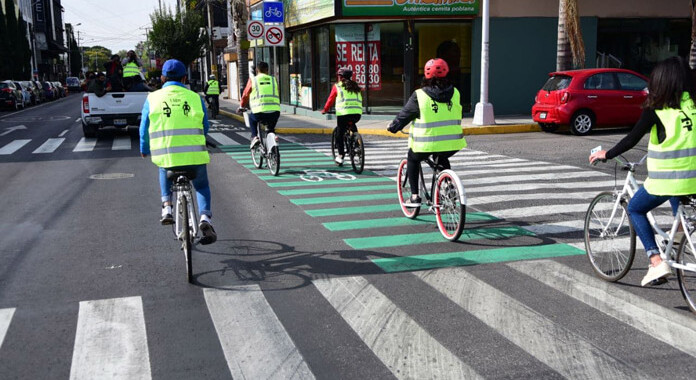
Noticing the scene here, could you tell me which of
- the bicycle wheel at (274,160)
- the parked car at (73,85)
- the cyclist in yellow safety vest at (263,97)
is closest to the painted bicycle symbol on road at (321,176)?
the bicycle wheel at (274,160)

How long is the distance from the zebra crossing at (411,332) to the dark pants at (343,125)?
6705mm

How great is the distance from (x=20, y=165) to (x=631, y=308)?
12.4 meters

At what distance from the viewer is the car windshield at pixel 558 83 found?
17.7m

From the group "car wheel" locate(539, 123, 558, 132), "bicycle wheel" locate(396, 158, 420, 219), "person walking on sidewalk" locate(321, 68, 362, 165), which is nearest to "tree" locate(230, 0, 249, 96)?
"car wheel" locate(539, 123, 558, 132)

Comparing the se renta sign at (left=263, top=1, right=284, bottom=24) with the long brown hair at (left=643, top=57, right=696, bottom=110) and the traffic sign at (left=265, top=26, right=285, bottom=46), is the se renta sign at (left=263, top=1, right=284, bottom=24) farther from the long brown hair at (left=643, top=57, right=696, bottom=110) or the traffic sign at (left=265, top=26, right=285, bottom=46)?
the long brown hair at (left=643, top=57, right=696, bottom=110)

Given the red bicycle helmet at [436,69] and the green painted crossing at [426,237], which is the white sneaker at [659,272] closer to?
the green painted crossing at [426,237]

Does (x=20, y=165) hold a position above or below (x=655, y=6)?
below

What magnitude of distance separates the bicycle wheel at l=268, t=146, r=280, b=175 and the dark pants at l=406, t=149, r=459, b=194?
14.6 ft

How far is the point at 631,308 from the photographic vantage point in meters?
5.15

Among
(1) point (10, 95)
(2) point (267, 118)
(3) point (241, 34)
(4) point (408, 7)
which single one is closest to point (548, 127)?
(4) point (408, 7)

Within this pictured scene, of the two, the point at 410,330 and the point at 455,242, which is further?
the point at 455,242

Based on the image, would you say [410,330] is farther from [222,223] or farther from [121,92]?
[121,92]

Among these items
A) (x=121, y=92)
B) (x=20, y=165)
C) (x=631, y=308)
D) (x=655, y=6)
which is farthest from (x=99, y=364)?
(x=655, y=6)

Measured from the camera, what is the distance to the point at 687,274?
495 centimetres
